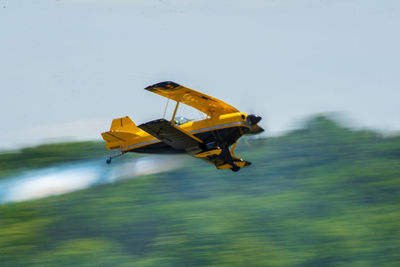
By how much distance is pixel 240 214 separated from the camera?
46469 millimetres

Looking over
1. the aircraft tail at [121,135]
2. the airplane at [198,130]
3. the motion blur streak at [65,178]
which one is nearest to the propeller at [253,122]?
the airplane at [198,130]

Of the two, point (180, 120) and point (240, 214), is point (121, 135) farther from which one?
point (240, 214)

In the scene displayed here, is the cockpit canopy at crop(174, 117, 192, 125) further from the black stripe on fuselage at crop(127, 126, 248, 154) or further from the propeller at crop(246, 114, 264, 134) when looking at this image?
the propeller at crop(246, 114, 264, 134)

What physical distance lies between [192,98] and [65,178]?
2259 cm

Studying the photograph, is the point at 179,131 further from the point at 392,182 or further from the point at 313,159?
the point at 313,159

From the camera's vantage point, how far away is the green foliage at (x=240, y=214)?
132 feet

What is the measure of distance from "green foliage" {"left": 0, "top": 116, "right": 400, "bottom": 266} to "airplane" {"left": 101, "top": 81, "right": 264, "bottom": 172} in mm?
15121

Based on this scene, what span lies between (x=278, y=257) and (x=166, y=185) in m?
18.3

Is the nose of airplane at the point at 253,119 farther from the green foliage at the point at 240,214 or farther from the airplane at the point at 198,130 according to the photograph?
the green foliage at the point at 240,214

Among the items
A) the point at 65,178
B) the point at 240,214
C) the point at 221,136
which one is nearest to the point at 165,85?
the point at 221,136

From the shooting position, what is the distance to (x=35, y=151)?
5788 cm

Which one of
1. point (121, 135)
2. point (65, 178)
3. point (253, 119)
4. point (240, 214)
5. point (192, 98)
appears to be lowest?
point (240, 214)

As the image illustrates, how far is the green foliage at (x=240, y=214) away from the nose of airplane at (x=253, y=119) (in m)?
16.6

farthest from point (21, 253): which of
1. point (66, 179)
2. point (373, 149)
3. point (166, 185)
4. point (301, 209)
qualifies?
point (373, 149)
